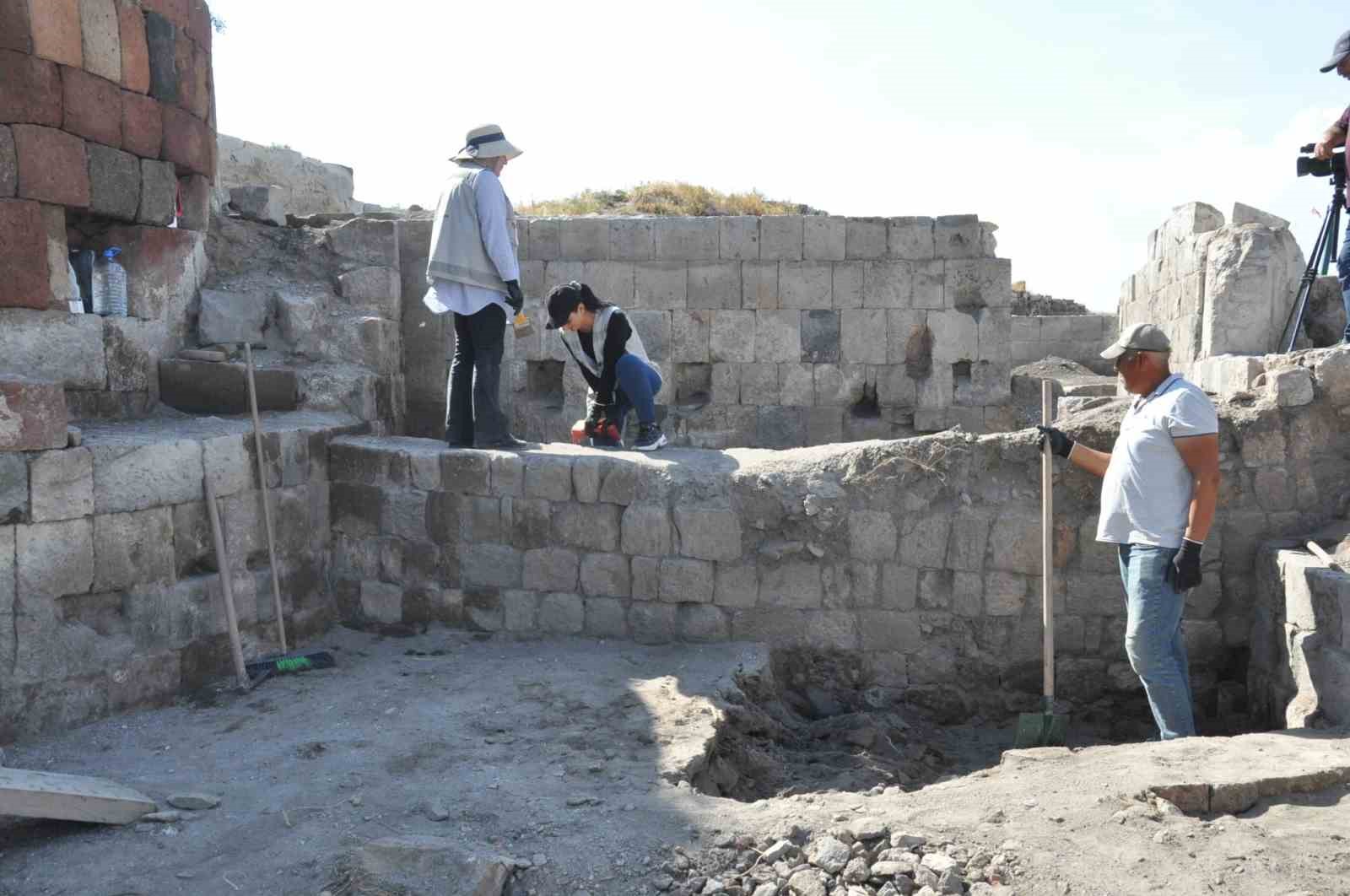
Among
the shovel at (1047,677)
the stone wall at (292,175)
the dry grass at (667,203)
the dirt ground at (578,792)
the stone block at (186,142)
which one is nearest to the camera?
the dirt ground at (578,792)

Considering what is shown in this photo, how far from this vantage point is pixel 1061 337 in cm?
1620

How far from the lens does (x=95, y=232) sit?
6.65 meters

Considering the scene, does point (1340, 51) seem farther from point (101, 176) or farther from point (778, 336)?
point (101, 176)

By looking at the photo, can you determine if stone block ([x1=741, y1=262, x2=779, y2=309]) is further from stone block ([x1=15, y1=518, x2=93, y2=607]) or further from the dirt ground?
stone block ([x1=15, y1=518, x2=93, y2=607])

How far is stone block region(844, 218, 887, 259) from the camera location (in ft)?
33.3

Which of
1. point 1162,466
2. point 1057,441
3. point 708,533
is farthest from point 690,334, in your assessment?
point 1162,466

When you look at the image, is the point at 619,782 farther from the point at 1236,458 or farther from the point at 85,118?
the point at 85,118

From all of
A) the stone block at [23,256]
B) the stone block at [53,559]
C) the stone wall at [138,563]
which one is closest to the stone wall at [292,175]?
the stone block at [23,256]

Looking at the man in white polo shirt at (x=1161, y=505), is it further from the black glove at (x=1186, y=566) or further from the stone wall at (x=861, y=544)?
the stone wall at (x=861, y=544)

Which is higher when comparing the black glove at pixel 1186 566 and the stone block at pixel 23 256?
the stone block at pixel 23 256

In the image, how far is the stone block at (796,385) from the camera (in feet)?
33.9

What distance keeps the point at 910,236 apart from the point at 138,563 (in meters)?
7.25

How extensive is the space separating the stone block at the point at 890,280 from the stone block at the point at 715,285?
120cm

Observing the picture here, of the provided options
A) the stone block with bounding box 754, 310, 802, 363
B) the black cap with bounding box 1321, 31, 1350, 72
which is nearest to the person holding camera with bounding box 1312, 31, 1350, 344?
the black cap with bounding box 1321, 31, 1350, 72
